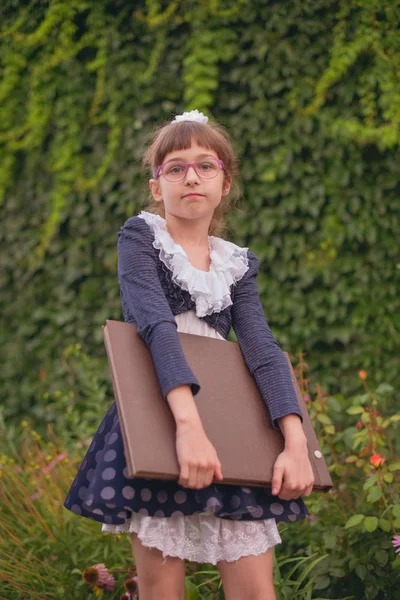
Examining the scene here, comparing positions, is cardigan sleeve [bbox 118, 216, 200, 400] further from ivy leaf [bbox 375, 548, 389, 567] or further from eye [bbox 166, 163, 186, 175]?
ivy leaf [bbox 375, 548, 389, 567]

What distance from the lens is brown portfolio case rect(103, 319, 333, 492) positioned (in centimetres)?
150

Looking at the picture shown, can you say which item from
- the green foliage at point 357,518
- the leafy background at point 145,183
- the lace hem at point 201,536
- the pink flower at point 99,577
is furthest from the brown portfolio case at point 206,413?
the leafy background at point 145,183

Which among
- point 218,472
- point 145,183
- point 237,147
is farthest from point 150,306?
point 145,183

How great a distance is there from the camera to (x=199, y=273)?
1.85 m

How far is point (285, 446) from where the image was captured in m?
1.71

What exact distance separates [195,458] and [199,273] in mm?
551

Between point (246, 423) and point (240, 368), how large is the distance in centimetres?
17

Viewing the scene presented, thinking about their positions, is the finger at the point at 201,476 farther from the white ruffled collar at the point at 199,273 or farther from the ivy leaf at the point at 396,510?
the ivy leaf at the point at 396,510

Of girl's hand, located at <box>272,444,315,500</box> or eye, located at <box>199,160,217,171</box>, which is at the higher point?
eye, located at <box>199,160,217,171</box>

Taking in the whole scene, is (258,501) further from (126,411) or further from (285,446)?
(126,411)

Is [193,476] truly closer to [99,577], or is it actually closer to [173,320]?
[173,320]

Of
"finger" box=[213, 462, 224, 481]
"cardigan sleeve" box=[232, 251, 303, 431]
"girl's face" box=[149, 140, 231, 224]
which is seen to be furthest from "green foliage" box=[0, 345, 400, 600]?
"girl's face" box=[149, 140, 231, 224]

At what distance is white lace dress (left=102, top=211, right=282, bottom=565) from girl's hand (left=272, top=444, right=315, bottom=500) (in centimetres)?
14

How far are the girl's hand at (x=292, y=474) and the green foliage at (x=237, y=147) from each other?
2136 mm
